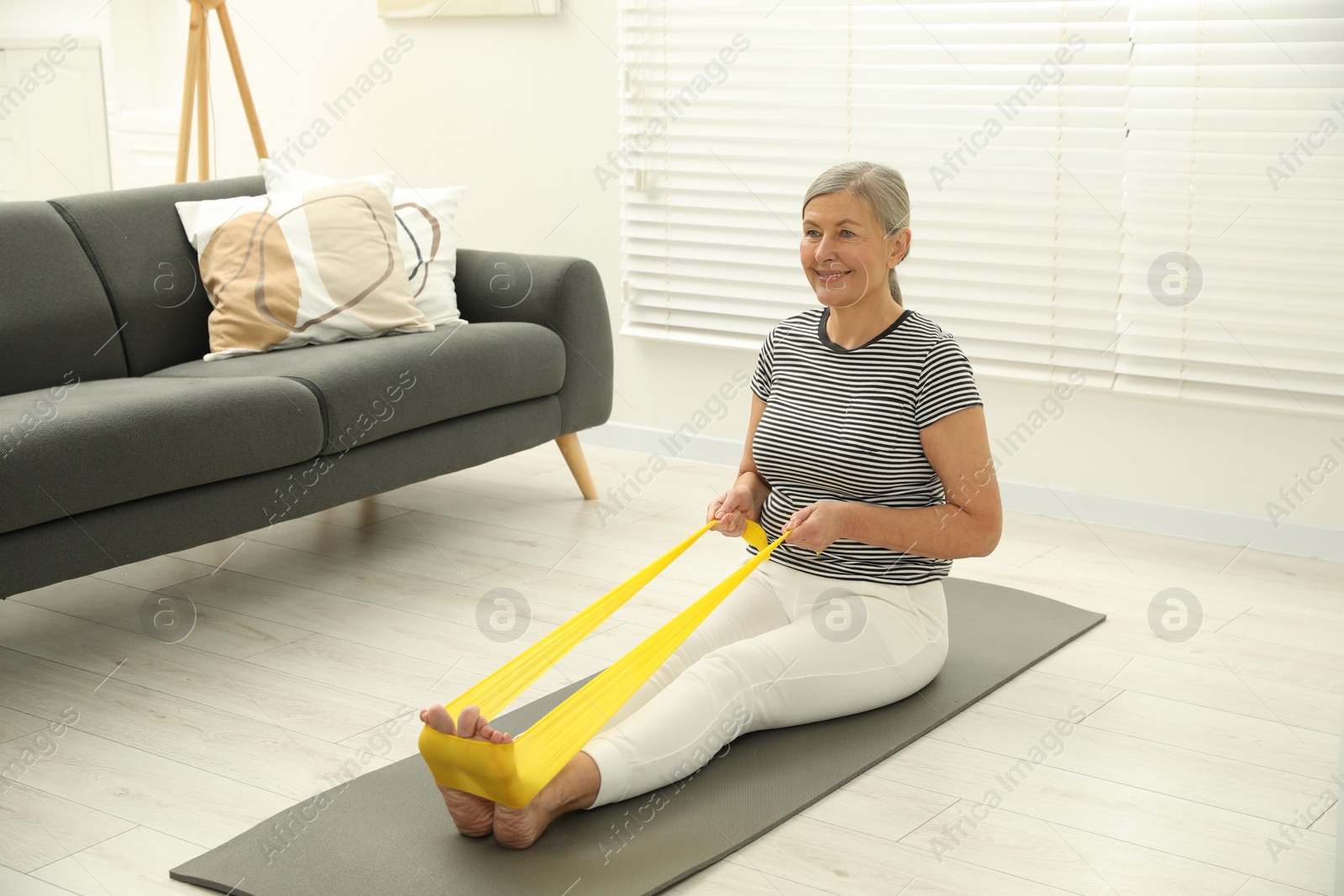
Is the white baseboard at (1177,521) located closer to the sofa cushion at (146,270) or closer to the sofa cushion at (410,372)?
the sofa cushion at (410,372)

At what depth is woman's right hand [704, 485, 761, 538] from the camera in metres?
2.12

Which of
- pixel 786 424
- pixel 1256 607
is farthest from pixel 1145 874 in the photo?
pixel 1256 607

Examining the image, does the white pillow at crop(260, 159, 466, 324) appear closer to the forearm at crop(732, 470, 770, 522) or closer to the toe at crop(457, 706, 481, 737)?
the forearm at crop(732, 470, 770, 522)

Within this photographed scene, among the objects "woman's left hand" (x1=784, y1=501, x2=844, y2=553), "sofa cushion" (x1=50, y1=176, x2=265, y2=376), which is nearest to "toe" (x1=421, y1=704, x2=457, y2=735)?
"woman's left hand" (x1=784, y1=501, x2=844, y2=553)

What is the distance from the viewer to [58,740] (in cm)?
216

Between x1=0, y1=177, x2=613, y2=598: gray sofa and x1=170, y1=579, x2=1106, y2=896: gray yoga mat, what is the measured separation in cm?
78

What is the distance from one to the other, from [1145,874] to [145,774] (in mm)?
1469

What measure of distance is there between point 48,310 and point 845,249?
184 centimetres

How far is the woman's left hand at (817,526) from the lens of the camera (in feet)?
6.44

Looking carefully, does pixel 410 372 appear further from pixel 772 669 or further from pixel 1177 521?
pixel 1177 521

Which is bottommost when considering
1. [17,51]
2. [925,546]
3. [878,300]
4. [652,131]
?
[925,546]

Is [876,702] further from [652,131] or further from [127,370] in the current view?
[652,131]

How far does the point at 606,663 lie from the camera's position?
2.48m

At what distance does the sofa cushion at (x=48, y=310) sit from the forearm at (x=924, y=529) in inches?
73.1
